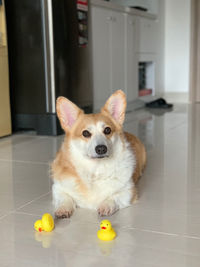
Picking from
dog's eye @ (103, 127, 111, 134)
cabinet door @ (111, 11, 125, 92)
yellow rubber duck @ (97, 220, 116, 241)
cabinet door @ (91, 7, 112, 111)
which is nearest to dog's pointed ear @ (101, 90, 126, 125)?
dog's eye @ (103, 127, 111, 134)

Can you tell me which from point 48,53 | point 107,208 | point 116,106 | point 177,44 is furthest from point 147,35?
point 107,208

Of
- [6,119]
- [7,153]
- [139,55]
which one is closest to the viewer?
[7,153]

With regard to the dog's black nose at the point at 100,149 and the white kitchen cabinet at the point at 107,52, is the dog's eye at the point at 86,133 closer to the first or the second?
the dog's black nose at the point at 100,149

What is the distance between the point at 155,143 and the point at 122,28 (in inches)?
91.1

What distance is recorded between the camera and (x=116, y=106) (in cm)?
180

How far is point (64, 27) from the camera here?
355 centimetres

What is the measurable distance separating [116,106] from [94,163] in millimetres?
281

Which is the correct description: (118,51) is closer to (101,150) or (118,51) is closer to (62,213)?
(101,150)

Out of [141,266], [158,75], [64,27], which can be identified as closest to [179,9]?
[158,75]

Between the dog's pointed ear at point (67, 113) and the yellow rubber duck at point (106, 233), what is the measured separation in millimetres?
525

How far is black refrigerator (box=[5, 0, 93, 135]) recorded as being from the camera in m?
3.46

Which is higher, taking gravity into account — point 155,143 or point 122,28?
point 122,28

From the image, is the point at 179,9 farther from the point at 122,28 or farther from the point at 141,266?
the point at 141,266

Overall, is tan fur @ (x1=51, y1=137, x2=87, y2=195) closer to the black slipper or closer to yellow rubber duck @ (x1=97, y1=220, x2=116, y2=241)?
yellow rubber duck @ (x1=97, y1=220, x2=116, y2=241)
